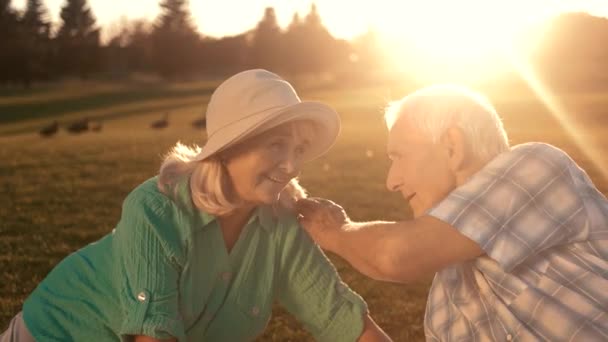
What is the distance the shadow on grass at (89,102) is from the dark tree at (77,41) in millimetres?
11418

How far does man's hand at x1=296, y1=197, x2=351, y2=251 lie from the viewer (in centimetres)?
384

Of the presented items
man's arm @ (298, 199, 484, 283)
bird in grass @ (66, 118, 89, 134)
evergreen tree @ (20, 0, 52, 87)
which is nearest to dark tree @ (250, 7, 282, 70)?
evergreen tree @ (20, 0, 52, 87)

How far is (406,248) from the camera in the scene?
3.31m

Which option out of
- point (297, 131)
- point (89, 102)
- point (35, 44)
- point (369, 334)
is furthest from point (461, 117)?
point (35, 44)

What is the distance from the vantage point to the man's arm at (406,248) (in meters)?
3.29

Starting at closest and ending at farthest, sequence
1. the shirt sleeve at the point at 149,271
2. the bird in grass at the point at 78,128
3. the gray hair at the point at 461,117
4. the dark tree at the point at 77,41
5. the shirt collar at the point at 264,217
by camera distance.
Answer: the gray hair at the point at 461,117
the shirt sleeve at the point at 149,271
the shirt collar at the point at 264,217
the bird in grass at the point at 78,128
the dark tree at the point at 77,41

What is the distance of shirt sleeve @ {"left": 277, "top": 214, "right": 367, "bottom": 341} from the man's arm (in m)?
0.41

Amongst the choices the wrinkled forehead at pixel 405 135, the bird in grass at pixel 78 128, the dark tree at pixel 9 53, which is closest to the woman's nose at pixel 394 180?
the wrinkled forehead at pixel 405 135

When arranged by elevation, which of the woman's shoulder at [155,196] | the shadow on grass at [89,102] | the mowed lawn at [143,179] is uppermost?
the woman's shoulder at [155,196]

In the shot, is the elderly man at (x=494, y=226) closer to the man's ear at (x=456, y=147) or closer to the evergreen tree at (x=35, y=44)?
→ the man's ear at (x=456, y=147)

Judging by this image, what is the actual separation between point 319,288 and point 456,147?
3.80 ft

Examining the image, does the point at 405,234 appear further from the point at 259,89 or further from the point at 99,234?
the point at 99,234

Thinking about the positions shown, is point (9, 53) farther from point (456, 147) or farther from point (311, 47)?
point (456, 147)

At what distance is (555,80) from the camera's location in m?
60.8
